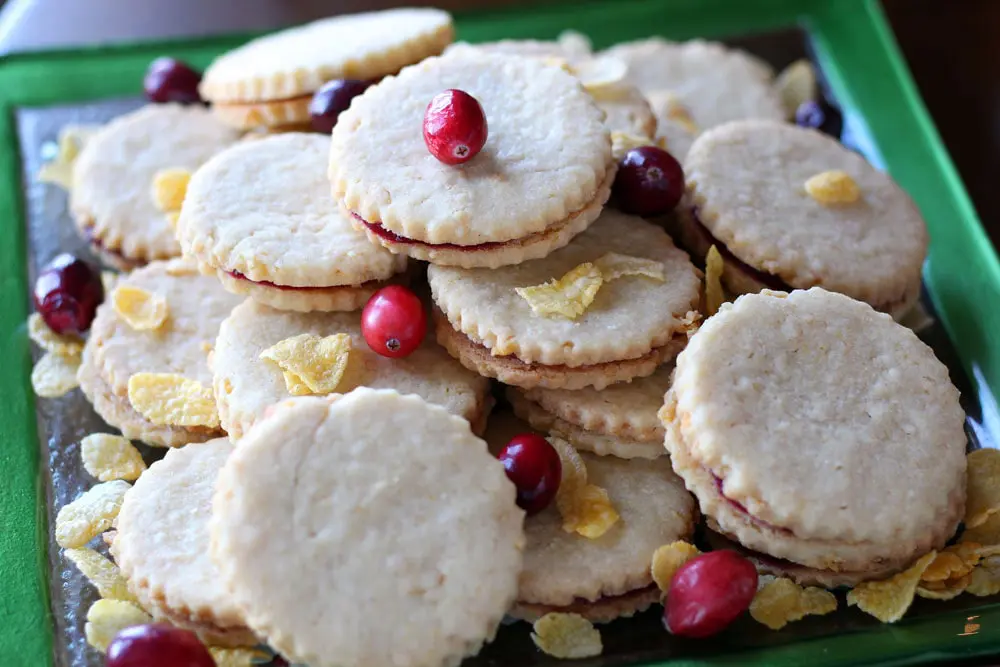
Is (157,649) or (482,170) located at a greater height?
(482,170)

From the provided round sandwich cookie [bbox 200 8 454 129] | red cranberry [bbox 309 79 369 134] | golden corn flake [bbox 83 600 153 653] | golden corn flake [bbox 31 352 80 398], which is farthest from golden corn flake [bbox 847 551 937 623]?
golden corn flake [bbox 31 352 80 398]

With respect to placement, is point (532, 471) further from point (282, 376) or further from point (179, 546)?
point (179, 546)

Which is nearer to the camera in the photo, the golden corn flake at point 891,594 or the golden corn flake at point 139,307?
the golden corn flake at point 891,594

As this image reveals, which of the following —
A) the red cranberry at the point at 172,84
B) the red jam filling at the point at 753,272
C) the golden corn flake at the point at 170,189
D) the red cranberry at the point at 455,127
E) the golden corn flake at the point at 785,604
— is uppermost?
the red cranberry at the point at 455,127

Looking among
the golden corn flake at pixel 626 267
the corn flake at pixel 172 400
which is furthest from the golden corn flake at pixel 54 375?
the golden corn flake at pixel 626 267

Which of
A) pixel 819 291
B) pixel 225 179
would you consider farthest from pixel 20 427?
pixel 819 291

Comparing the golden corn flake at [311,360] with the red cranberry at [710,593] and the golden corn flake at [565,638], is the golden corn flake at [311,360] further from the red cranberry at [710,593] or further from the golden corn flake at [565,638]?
the red cranberry at [710,593]

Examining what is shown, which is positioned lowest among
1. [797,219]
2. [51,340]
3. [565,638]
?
[565,638]

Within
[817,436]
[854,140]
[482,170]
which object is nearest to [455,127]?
[482,170]
